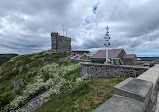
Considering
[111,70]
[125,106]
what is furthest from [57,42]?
[125,106]

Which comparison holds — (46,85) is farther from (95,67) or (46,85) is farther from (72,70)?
(95,67)

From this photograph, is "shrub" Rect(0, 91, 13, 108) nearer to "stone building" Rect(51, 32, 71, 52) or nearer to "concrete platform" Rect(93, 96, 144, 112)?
"concrete platform" Rect(93, 96, 144, 112)

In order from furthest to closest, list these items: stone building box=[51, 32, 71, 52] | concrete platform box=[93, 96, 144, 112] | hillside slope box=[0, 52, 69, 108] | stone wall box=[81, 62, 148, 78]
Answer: stone building box=[51, 32, 71, 52], hillside slope box=[0, 52, 69, 108], stone wall box=[81, 62, 148, 78], concrete platform box=[93, 96, 144, 112]

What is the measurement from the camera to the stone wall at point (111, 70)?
7492 millimetres

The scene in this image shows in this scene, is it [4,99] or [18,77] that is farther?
[18,77]

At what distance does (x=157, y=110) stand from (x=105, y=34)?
37.3 ft

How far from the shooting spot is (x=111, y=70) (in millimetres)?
8969

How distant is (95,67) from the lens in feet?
34.3

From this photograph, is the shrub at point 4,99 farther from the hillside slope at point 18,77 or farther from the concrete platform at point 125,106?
the concrete platform at point 125,106

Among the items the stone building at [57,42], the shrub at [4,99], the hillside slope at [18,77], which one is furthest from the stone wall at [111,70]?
the stone building at [57,42]

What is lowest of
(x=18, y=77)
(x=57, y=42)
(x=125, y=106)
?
(x=18, y=77)

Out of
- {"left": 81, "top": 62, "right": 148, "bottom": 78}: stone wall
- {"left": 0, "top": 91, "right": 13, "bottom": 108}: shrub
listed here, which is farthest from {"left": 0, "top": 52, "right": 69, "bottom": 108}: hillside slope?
{"left": 81, "top": 62, "right": 148, "bottom": 78}: stone wall

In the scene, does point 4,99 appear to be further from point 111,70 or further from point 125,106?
point 125,106

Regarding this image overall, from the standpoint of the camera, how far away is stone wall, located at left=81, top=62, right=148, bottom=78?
295 inches
